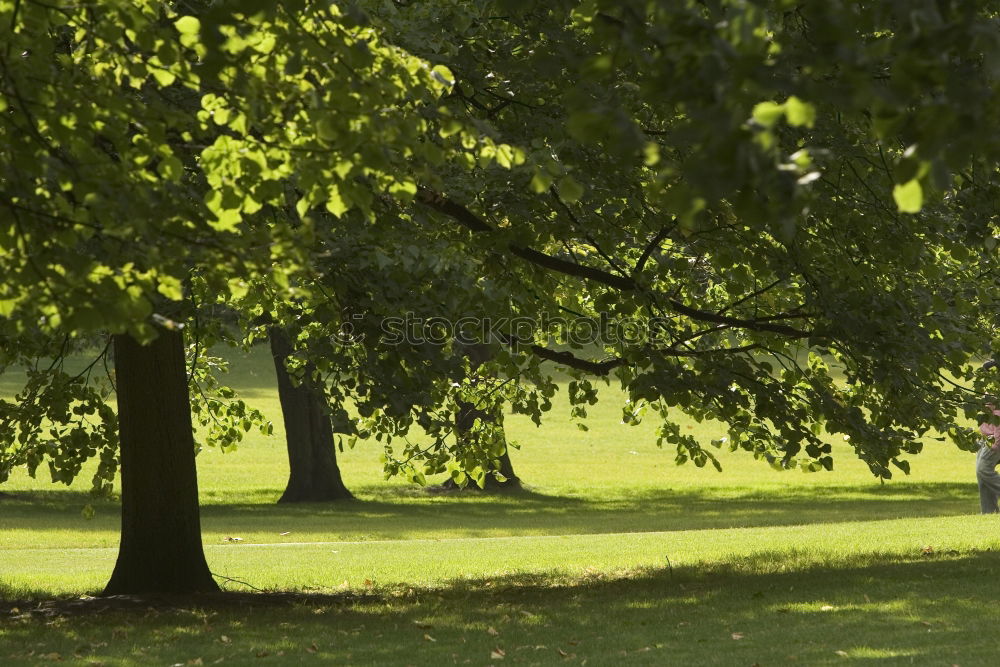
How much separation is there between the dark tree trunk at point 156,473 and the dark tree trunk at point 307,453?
45.8 feet

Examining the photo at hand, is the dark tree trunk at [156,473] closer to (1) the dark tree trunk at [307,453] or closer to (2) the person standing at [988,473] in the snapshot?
(2) the person standing at [988,473]

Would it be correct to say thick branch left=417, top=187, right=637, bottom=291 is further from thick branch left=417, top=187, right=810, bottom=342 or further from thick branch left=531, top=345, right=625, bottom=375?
thick branch left=531, top=345, right=625, bottom=375

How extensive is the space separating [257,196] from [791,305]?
26.0 feet

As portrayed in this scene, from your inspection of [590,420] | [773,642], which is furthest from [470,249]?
[590,420]

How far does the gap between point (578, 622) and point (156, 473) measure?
12.8ft

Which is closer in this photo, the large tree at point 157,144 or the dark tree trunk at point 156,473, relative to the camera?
the large tree at point 157,144

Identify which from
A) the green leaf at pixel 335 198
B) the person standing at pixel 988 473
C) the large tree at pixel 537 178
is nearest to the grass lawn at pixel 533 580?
the person standing at pixel 988 473

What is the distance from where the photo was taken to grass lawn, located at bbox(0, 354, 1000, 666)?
8820 millimetres

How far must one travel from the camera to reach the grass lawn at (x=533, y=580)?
8820mm

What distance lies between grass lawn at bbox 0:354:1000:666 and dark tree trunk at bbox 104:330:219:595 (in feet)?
1.97

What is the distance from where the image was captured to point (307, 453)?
26328mm

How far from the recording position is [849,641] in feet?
27.8

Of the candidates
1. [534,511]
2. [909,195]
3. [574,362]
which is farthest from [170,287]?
[534,511]

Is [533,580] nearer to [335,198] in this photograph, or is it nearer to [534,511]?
[335,198]
